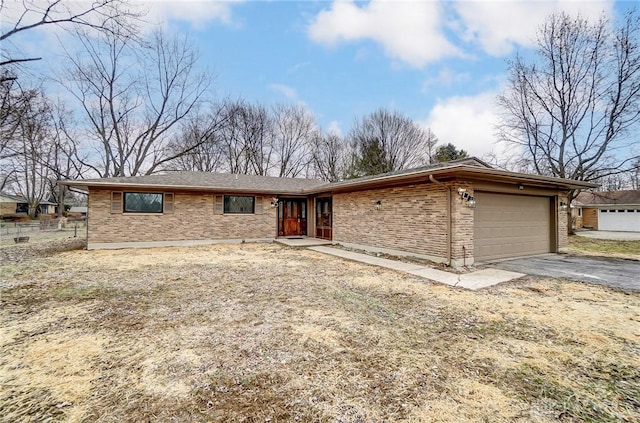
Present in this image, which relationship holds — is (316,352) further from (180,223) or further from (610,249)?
(610,249)

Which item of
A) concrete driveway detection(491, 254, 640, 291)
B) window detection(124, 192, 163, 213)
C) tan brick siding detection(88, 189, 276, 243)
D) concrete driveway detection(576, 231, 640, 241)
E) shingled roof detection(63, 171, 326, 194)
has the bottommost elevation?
concrete driveway detection(491, 254, 640, 291)

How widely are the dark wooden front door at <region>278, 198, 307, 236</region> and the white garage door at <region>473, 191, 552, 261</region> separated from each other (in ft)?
29.0

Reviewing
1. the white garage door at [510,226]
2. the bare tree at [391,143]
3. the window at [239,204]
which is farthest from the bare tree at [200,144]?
the white garage door at [510,226]

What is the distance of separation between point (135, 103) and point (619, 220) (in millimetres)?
38422

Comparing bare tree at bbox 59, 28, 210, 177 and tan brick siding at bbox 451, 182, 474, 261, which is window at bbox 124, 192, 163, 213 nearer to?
tan brick siding at bbox 451, 182, 474, 261

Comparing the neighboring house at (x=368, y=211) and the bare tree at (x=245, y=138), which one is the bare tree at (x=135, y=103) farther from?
the neighboring house at (x=368, y=211)

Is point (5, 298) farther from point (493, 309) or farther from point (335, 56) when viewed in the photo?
point (335, 56)

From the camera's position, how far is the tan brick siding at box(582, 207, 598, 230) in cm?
2351

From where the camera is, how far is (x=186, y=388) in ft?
7.87

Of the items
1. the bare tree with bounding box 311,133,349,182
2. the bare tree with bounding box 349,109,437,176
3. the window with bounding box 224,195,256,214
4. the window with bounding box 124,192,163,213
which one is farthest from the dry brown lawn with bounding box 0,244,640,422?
the bare tree with bounding box 311,133,349,182

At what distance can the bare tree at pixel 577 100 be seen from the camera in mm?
14734

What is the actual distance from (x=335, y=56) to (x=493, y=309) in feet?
47.4

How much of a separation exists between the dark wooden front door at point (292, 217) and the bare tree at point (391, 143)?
11226 millimetres

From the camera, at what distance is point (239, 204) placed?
13.1 metres
